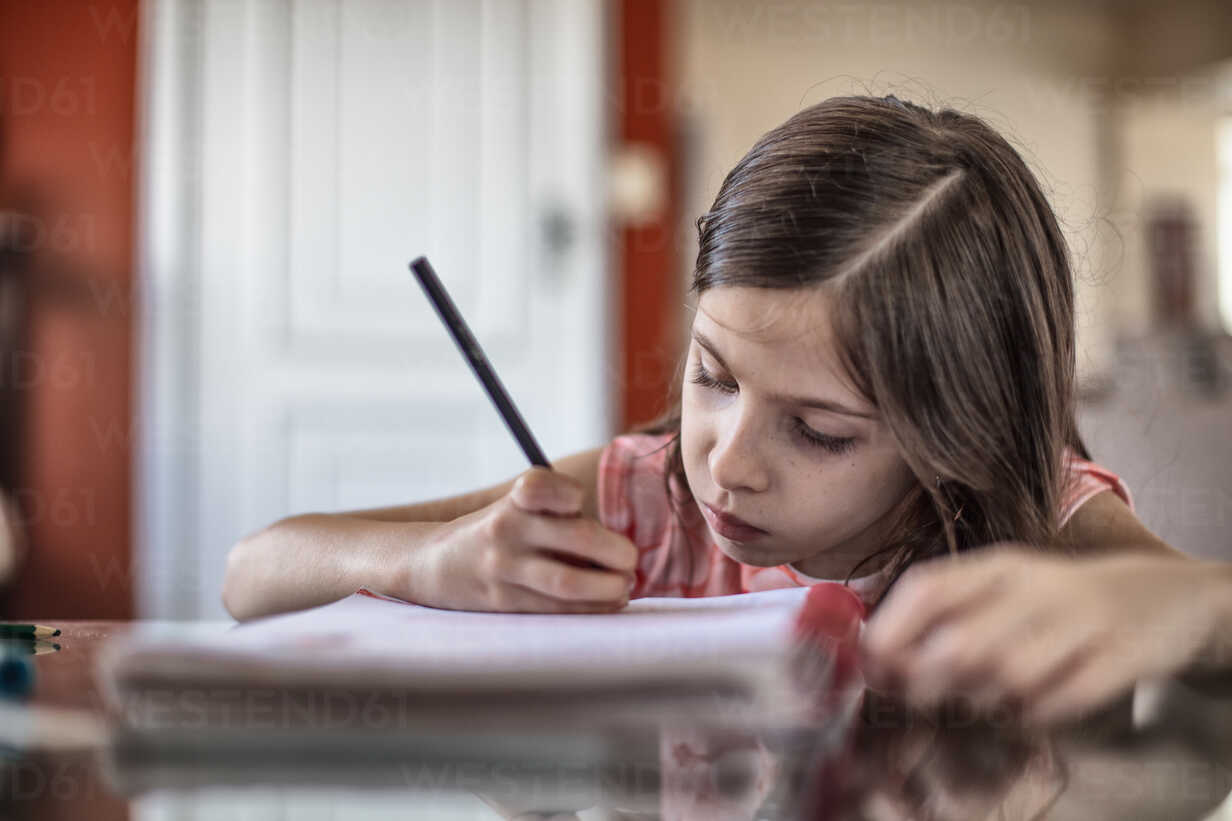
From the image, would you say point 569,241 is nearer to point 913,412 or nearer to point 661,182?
point 661,182

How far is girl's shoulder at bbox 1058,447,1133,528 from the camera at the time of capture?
848 mm

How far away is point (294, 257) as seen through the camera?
2.63m

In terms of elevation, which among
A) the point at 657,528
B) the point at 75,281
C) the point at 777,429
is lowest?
the point at 657,528

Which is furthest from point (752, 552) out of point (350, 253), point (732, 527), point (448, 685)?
point (350, 253)

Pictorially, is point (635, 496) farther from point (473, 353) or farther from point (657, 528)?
point (473, 353)

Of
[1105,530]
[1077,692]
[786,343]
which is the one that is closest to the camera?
[1077,692]

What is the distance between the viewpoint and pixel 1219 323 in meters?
4.51

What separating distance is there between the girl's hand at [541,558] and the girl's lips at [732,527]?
0.44ft

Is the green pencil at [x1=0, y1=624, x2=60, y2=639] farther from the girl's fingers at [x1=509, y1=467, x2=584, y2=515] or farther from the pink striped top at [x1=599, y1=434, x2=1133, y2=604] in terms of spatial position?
the pink striped top at [x1=599, y1=434, x2=1133, y2=604]

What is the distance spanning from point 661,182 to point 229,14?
109cm

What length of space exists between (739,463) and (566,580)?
0.49 ft

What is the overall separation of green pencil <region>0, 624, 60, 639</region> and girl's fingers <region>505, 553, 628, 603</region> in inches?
10.2

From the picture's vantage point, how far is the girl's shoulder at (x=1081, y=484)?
2.78ft

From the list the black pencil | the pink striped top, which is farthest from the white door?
the black pencil
